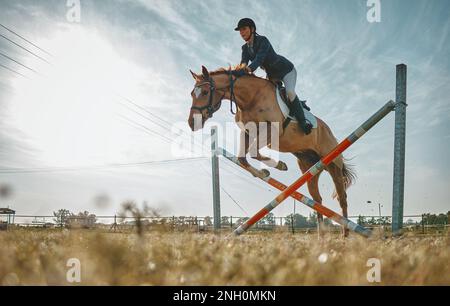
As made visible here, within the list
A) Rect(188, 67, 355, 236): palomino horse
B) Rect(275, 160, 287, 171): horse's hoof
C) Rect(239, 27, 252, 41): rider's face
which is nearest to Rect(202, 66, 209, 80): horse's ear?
Rect(188, 67, 355, 236): palomino horse

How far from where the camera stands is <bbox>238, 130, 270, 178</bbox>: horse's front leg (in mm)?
5232

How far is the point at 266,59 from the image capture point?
5.95 m

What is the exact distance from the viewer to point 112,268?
1167 mm

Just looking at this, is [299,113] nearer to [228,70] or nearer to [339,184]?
[228,70]

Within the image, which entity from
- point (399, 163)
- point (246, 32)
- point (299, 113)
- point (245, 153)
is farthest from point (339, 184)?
point (246, 32)

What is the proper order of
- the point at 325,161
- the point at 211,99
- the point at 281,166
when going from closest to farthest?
the point at 325,161
the point at 211,99
the point at 281,166

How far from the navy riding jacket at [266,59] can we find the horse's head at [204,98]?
78 cm

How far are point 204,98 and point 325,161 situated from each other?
2494 millimetres

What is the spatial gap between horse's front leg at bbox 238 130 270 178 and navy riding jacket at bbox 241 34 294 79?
1.20 m

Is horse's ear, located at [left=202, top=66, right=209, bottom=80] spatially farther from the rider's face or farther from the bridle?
the rider's face

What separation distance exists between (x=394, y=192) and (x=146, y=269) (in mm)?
4761

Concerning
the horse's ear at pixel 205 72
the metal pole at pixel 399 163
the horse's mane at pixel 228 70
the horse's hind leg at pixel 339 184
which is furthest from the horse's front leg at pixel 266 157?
the metal pole at pixel 399 163

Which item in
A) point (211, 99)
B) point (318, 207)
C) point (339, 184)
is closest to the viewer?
point (318, 207)
